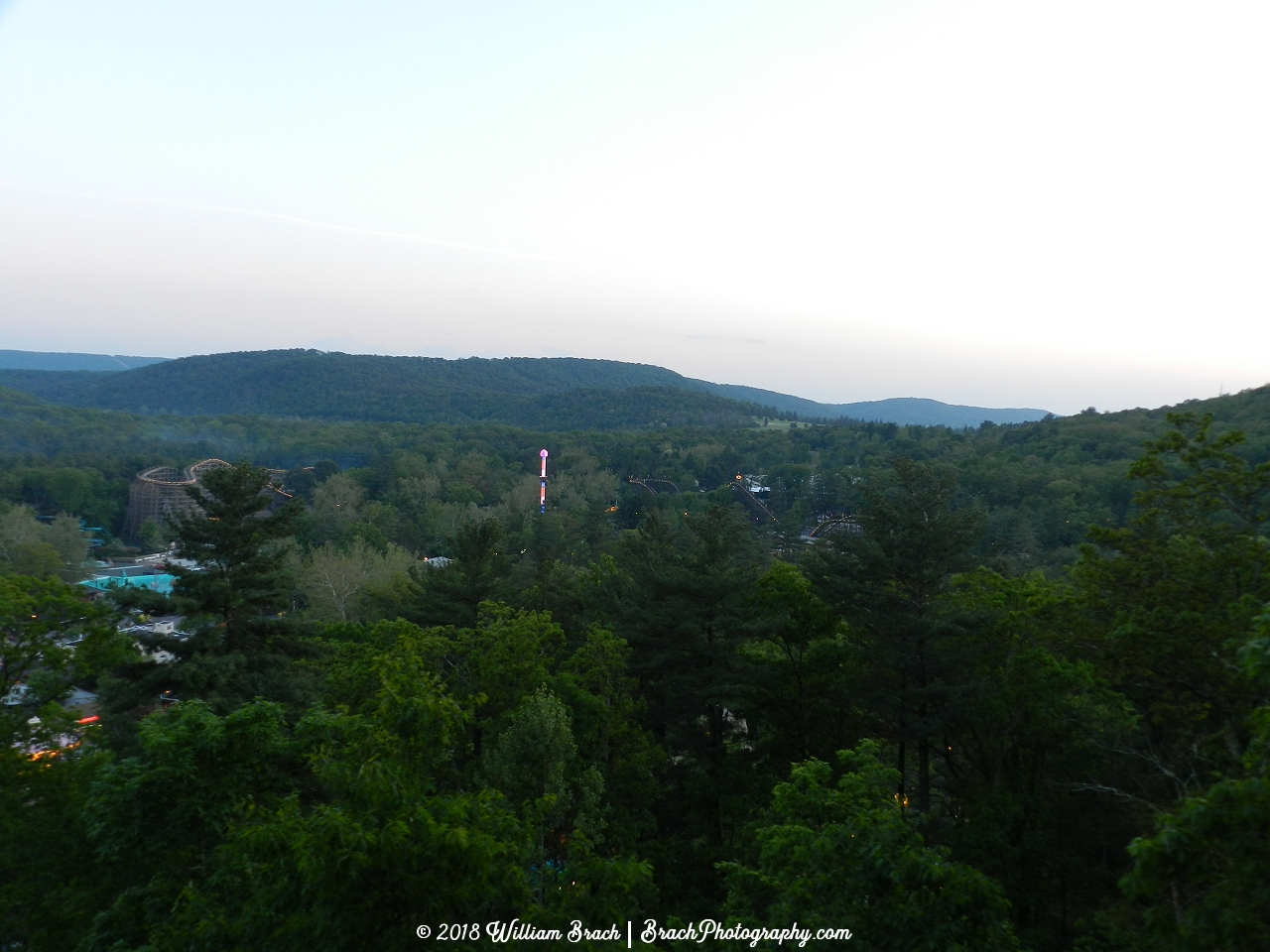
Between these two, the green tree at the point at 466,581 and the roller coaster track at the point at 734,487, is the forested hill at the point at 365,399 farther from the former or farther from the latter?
the green tree at the point at 466,581

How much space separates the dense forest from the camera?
5.91 metres

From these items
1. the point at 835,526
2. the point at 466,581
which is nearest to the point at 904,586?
the point at 835,526

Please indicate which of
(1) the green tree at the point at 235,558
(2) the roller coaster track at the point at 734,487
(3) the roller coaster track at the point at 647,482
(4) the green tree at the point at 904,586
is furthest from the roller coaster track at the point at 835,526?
(3) the roller coaster track at the point at 647,482

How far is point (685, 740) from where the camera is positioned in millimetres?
16156

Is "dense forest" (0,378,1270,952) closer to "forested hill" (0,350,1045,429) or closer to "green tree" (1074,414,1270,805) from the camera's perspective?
"green tree" (1074,414,1270,805)

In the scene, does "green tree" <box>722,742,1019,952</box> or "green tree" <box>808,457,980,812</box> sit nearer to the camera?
"green tree" <box>722,742,1019,952</box>

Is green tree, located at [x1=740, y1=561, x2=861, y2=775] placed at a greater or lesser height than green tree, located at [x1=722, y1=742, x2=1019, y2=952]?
lesser

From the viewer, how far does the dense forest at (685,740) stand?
5.91 m

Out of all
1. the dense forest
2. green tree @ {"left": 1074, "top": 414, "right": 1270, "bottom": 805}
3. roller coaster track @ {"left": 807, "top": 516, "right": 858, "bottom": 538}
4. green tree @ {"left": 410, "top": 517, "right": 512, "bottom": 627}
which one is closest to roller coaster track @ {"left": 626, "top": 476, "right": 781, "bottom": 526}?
roller coaster track @ {"left": 807, "top": 516, "right": 858, "bottom": 538}

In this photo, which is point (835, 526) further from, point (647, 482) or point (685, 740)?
point (647, 482)

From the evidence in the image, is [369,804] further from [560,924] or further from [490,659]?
[490,659]

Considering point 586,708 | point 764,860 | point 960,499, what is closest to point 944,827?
point 764,860

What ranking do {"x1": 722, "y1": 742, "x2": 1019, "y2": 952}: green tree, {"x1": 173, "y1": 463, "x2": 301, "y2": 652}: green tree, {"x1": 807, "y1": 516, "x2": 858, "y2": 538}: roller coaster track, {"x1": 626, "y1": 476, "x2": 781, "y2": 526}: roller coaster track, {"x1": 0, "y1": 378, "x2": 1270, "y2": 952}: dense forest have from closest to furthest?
1. {"x1": 0, "y1": 378, "x2": 1270, "y2": 952}: dense forest
2. {"x1": 722, "y1": 742, "x2": 1019, "y2": 952}: green tree
3. {"x1": 173, "y1": 463, "x2": 301, "y2": 652}: green tree
4. {"x1": 807, "y1": 516, "x2": 858, "y2": 538}: roller coaster track
5. {"x1": 626, "y1": 476, "x2": 781, "y2": 526}: roller coaster track

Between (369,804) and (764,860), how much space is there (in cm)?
499
